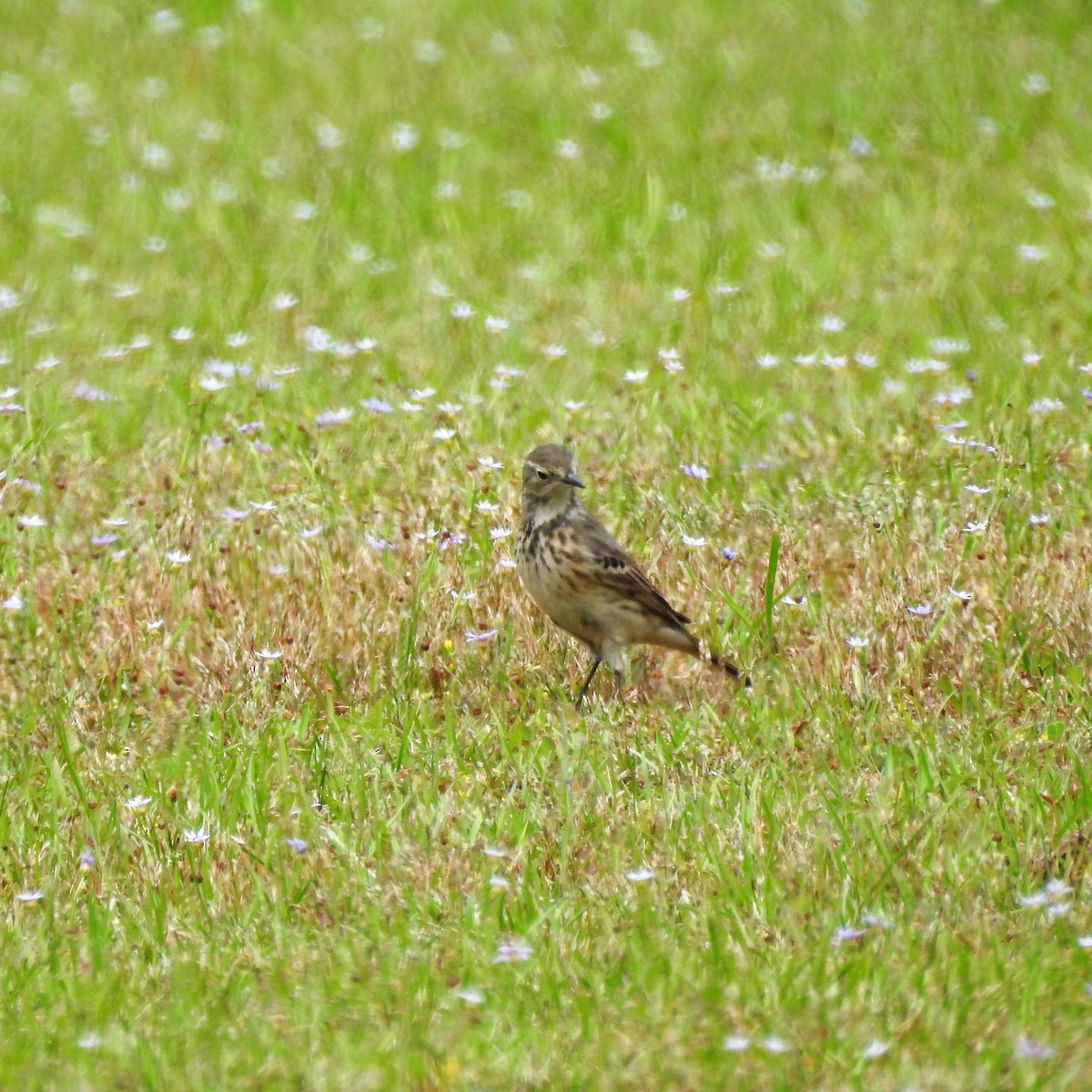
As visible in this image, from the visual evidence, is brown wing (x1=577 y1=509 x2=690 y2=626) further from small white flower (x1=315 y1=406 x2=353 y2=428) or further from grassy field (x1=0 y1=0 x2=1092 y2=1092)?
small white flower (x1=315 y1=406 x2=353 y2=428)

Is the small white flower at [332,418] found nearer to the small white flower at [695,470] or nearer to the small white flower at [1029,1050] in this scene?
the small white flower at [695,470]

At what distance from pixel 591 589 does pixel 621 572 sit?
150 mm

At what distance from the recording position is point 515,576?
6605 millimetres

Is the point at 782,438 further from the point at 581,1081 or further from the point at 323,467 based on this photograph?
the point at 581,1081

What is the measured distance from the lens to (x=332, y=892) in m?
4.75

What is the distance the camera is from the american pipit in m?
6.07

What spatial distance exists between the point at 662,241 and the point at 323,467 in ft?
9.85

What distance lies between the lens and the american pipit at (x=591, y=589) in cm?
607

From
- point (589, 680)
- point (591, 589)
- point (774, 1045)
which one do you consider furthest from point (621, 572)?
point (774, 1045)

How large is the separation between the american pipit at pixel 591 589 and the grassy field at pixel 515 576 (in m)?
0.16

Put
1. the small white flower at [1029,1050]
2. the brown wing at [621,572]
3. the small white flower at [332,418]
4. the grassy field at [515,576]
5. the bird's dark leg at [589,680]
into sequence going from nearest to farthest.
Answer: the small white flower at [1029,1050]
the grassy field at [515,576]
the bird's dark leg at [589,680]
the brown wing at [621,572]
the small white flower at [332,418]

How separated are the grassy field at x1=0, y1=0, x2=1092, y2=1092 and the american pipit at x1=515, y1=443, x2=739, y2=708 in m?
0.16

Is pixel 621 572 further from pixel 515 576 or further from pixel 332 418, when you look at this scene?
pixel 332 418

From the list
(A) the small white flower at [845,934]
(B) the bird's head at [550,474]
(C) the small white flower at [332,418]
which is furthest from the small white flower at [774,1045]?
(C) the small white flower at [332,418]
